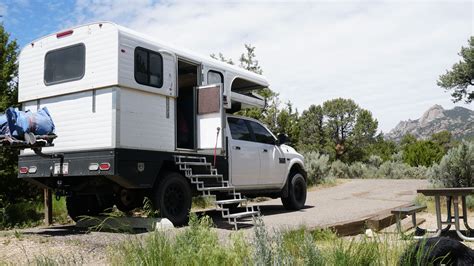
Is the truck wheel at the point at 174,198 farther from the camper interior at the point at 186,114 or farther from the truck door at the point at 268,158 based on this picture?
the truck door at the point at 268,158

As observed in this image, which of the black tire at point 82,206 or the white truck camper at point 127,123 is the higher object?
the white truck camper at point 127,123

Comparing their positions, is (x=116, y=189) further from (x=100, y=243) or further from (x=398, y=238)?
(x=398, y=238)

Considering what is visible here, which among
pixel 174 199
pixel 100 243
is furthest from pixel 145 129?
pixel 100 243

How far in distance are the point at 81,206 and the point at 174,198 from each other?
6.86 ft

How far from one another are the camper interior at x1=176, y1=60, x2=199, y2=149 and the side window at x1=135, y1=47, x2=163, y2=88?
29.2 inches

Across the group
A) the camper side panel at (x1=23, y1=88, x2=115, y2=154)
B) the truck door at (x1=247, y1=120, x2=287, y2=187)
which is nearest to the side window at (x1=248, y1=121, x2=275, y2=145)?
the truck door at (x1=247, y1=120, x2=287, y2=187)

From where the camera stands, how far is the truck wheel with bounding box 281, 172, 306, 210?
11141 millimetres

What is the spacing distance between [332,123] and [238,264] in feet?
135

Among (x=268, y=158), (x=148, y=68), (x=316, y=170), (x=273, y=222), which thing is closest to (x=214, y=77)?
(x=148, y=68)

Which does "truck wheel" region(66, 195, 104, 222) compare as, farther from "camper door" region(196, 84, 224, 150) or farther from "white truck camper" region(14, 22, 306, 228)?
"camper door" region(196, 84, 224, 150)

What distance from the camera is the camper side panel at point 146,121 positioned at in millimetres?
7363

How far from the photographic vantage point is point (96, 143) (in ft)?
24.2

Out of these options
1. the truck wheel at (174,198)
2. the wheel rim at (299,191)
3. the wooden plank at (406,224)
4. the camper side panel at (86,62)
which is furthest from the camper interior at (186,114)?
the wooden plank at (406,224)

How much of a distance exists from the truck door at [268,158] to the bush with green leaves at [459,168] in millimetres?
4000
